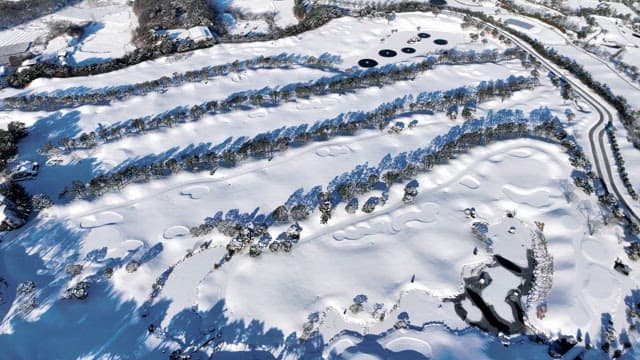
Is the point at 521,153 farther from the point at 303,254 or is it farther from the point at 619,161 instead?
the point at 303,254

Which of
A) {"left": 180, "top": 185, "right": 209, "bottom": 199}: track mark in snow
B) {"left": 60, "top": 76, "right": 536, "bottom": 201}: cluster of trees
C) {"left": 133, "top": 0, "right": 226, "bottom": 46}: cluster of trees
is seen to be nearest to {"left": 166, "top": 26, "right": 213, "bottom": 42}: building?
{"left": 133, "top": 0, "right": 226, "bottom": 46}: cluster of trees

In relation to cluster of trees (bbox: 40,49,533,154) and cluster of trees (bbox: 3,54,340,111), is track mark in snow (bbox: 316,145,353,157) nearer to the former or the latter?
cluster of trees (bbox: 40,49,533,154)

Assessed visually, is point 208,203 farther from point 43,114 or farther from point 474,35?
point 474,35

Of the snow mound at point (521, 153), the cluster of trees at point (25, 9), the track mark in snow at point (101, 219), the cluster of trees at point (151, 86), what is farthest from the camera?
the cluster of trees at point (25, 9)

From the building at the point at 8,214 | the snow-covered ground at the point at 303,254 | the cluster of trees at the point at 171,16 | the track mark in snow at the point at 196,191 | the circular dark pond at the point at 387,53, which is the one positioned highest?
the cluster of trees at the point at 171,16

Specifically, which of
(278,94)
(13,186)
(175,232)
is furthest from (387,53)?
(13,186)

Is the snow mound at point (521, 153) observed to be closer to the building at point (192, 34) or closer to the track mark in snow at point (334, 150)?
the track mark in snow at point (334, 150)

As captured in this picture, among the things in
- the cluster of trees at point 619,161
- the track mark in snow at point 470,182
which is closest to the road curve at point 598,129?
the cluster of trees at point 619,161
